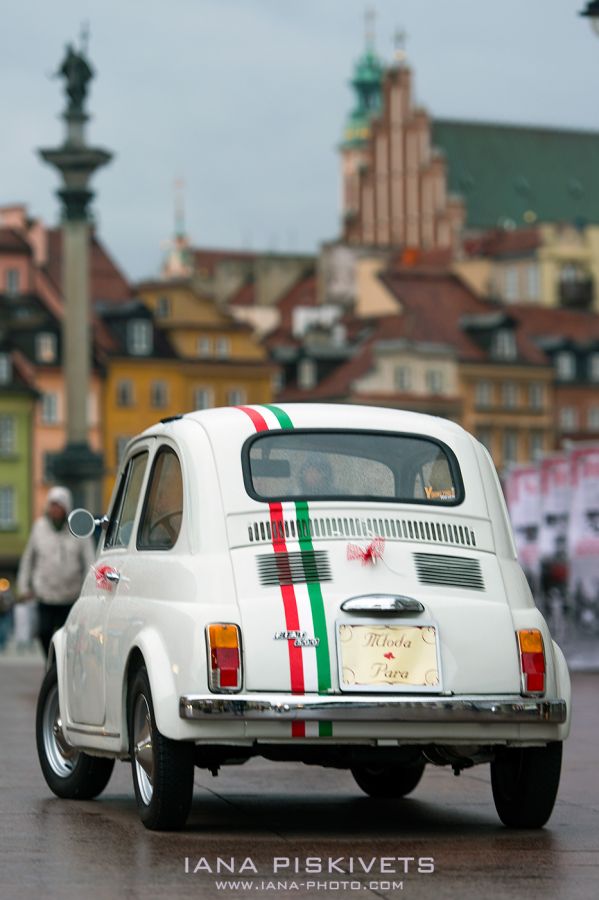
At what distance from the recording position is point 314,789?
41.2ft

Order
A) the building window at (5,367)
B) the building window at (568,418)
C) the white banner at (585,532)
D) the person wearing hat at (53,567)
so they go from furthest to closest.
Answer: the building window at (568,418) < the building window at (5,367) < the white banner at (585,532) < the person wearing hat at (53,567)

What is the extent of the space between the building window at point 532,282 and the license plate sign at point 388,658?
393 ft

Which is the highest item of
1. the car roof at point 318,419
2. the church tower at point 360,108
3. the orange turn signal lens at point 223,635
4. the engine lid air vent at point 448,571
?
the church tower at point 360,108

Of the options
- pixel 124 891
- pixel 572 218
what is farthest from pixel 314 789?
pixel 572 218

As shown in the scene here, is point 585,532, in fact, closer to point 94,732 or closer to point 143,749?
point 94,732

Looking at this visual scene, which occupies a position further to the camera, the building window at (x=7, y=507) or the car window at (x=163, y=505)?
the building window at (x=7, y=507)

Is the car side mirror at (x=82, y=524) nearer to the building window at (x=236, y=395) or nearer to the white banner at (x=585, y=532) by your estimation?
the white banner at (x=585, y=532)

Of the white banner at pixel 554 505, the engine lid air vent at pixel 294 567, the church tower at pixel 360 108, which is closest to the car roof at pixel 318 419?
the engine lid air vent at pixel 294 567

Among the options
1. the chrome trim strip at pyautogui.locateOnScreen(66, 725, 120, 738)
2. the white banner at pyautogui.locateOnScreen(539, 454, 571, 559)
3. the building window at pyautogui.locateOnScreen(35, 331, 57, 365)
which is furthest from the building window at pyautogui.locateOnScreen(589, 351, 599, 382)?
the chrome trim strip at pyautogui.locateOnScreen(66, 725, 120, 738)

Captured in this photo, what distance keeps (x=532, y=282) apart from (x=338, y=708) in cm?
12036

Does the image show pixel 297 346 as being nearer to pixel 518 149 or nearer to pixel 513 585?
pixel 518 149

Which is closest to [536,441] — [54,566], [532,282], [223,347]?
[223,347]

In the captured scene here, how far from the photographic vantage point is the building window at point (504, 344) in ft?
371

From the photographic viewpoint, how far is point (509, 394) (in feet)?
369
